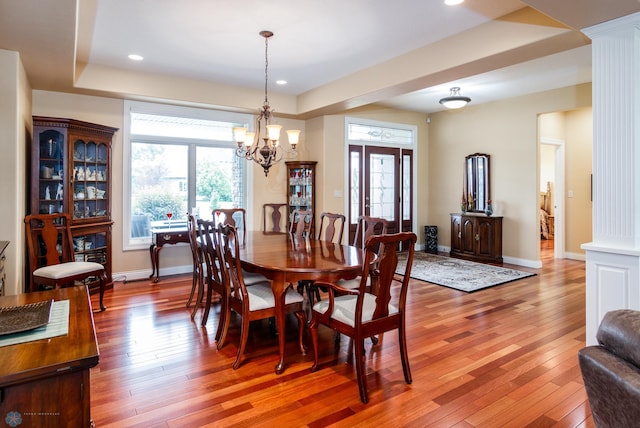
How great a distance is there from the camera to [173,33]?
378 cm

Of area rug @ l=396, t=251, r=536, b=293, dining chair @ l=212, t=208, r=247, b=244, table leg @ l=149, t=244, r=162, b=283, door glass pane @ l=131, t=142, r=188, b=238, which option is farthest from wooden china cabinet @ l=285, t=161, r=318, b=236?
table leg @ l=149, t=244, r=162, b=283

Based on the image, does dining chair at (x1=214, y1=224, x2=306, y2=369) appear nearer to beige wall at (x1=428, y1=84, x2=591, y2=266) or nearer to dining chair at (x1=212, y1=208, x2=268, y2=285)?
dining chair at (x1=212, y1=208, x2=268, y2=285)

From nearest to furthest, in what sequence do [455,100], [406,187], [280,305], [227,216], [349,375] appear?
[349,375]
[280,305]
[227,216]
[455,100]
[406,187]

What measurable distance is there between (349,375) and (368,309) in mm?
503

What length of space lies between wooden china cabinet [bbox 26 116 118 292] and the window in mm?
409

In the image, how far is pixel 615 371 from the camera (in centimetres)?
114

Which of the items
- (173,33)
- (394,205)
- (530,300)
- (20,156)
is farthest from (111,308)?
(394,205)

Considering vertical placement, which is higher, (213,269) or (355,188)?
(355,188)

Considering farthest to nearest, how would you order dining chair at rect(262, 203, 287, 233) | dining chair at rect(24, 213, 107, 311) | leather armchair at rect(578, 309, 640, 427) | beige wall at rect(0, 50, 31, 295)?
dining chair at rect(262, 203, 287, 233) → dining chair at rect(24, 213, 107, 311) → beige wall at rect(0, 50, 31, 295) → leather armchair at rect(578, 309, 640, 427)

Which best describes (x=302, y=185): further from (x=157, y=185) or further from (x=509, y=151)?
(x=509, y=151)

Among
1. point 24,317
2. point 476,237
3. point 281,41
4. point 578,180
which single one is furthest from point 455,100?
point 24,317

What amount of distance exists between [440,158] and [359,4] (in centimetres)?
502

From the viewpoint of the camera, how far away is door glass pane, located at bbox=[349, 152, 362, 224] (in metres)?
6.87

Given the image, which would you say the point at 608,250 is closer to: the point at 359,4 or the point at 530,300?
the point at 530,300
